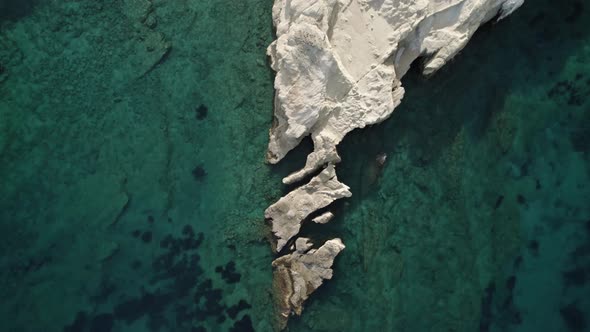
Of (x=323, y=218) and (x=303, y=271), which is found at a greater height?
(x=323, y=218)

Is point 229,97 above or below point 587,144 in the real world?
below

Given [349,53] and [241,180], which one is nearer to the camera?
[349,53]

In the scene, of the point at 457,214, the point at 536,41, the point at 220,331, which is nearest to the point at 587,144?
the point at 536,41

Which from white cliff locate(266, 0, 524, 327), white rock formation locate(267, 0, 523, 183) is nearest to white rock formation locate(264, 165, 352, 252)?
white cliff locate(266, 0, 524, 327)

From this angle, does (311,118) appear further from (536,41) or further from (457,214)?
(536,41)

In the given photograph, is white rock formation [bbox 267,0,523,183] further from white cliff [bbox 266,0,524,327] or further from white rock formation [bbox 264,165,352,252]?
white rock formation [bbox 264,165,352,252]

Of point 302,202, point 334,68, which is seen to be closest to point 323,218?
point 302,202

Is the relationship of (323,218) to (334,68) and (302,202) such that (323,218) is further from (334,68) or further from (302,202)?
(334,68)
